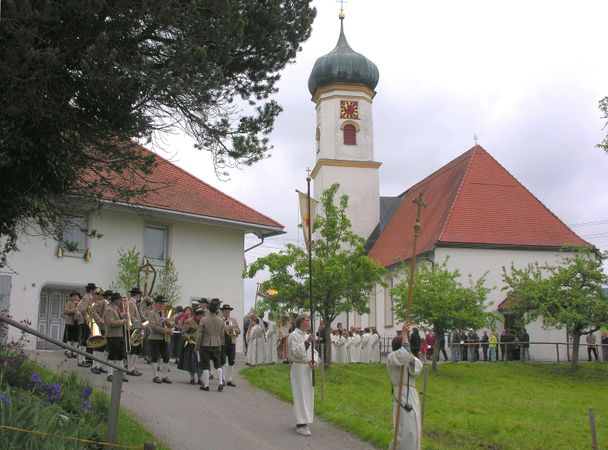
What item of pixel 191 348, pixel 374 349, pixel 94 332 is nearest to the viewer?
pixel 94 332

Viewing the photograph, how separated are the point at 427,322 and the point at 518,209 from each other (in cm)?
1571

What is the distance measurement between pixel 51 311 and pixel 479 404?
1553 cm

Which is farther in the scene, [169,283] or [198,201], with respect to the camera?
[198,201]

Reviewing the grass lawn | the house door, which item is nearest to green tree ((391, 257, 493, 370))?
the grass lawn

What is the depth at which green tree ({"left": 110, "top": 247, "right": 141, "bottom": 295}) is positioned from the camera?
86.5ft

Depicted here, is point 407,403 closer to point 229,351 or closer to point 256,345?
point 229,351

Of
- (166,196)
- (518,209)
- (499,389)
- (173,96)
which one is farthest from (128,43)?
(518,209)

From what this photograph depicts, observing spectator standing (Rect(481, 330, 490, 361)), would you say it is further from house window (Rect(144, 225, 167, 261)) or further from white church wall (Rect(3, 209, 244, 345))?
house window (Rect(144, 225, 167, 261))

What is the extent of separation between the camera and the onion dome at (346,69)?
51.0 m

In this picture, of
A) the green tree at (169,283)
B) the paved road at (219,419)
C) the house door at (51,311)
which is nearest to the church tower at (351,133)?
the green tree at (169,283)

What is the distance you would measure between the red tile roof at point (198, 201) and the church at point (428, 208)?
631 cm

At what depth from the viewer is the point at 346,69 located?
51062 millimetres

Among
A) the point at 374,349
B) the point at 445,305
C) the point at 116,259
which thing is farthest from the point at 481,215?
the point at 116,259

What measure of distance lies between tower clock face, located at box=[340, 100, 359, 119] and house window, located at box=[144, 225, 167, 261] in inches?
971
